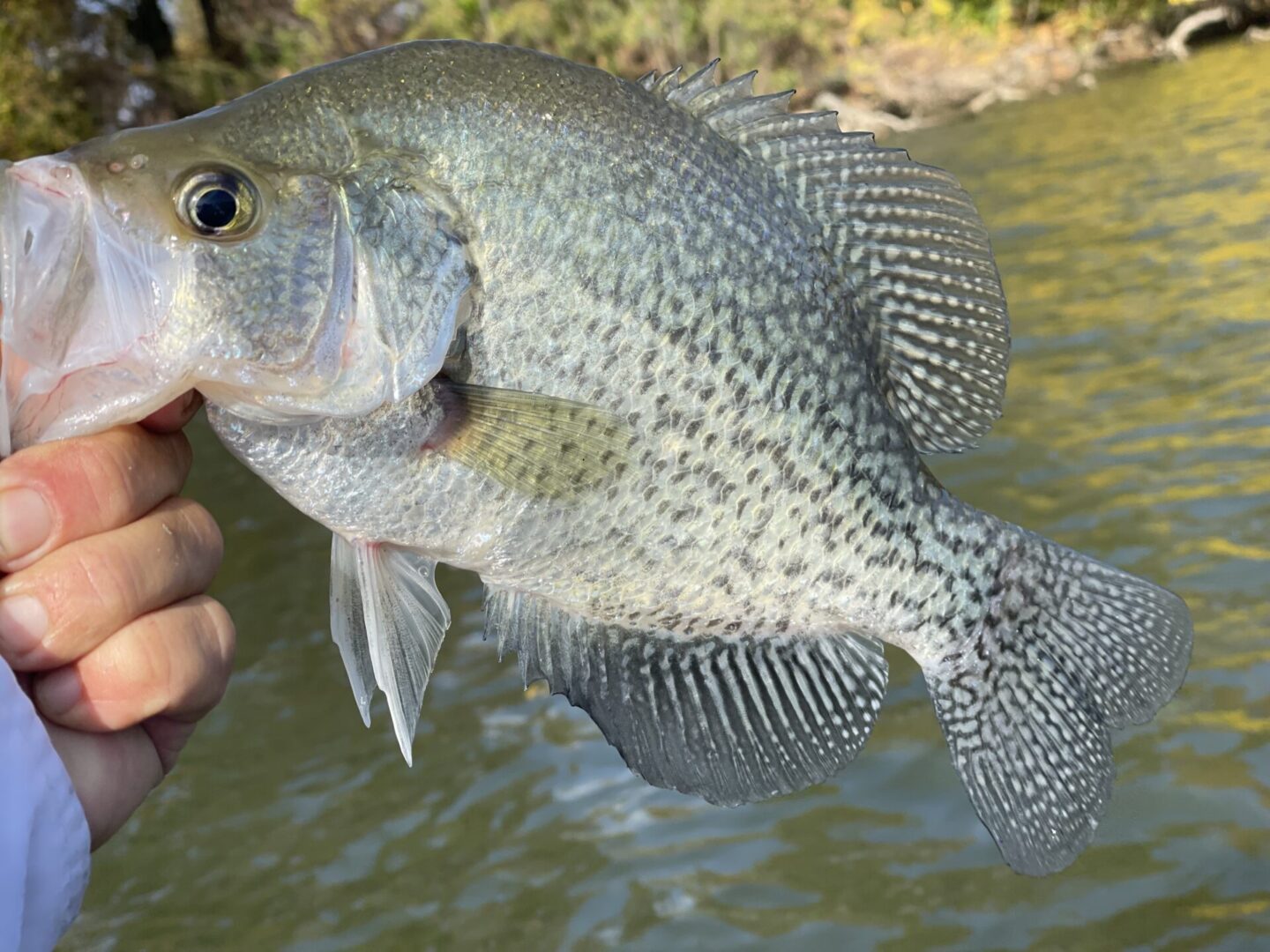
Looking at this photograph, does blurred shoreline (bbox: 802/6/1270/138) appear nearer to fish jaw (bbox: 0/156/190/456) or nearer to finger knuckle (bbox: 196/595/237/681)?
finger knuckle (bbox: 196/595/237/681)

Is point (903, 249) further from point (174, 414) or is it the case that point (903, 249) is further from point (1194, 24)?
point (1194, 24)

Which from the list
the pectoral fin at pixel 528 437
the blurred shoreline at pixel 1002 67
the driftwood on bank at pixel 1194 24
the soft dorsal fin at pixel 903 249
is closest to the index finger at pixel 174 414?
the pectoral fin at pixel 528 437

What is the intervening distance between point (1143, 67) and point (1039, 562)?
2523 cm

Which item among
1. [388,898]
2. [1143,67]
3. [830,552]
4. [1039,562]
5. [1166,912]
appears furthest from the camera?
[1143,67]

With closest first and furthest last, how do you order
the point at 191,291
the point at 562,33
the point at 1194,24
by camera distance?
the point at 191,291
the point at 1194,24
the point at 562,33

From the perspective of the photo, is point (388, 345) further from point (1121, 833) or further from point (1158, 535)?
point (1158, 535)

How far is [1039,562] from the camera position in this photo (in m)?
2.45

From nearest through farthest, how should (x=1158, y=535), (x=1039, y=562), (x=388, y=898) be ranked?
(x=1039, y=562) → (x=388, y=898) → (x=1158, y=535)

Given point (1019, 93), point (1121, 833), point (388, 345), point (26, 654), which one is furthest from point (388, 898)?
point (1019, 93)

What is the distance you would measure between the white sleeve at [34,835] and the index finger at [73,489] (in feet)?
0.70

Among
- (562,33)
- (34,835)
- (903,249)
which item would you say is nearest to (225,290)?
(34,835)

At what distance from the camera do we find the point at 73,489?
6.57 feet

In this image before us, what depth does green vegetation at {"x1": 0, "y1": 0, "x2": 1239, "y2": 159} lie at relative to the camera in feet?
86.1

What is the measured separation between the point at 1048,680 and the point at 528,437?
46.6 inches
